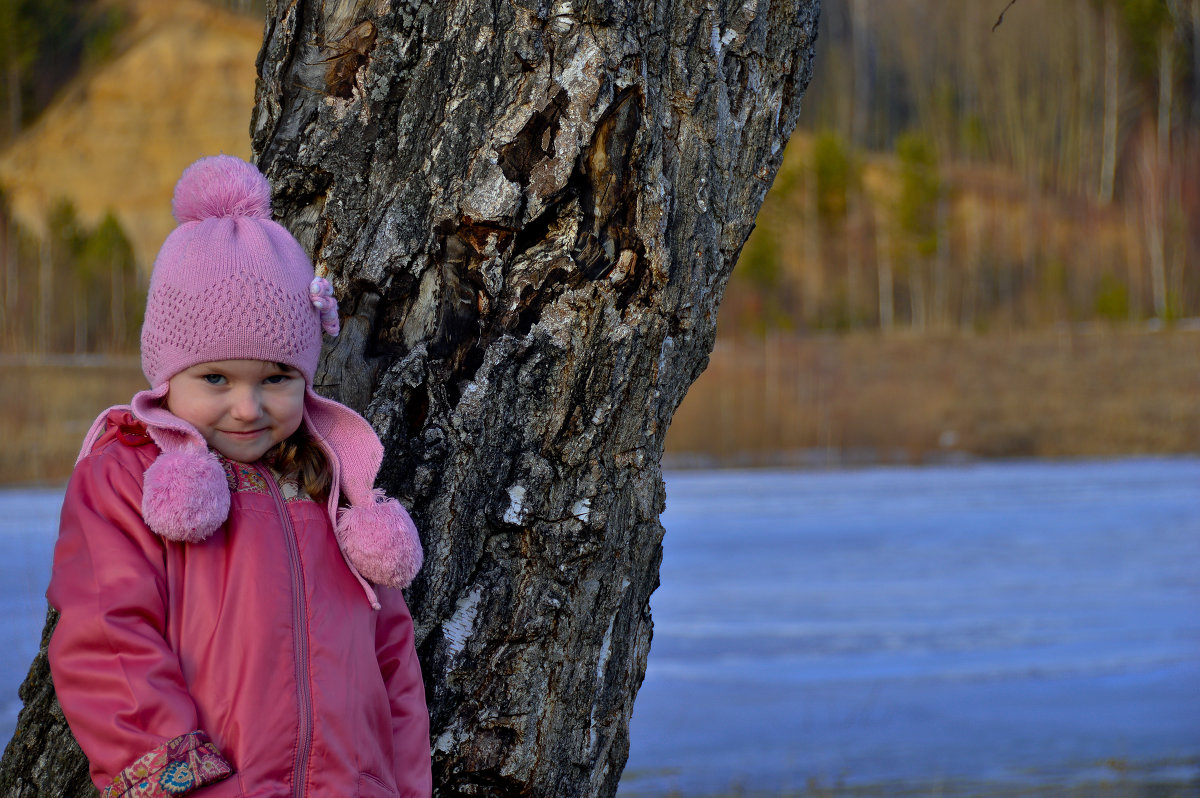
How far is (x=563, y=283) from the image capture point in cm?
187

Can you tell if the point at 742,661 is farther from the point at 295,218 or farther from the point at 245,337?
the point at 245,337

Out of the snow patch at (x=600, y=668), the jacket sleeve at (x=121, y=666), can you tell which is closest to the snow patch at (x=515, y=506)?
the snow patch at (x=600, y=668)

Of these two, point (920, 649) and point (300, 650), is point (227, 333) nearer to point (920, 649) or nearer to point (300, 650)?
point (300, 650)

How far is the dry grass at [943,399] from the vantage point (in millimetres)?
15930

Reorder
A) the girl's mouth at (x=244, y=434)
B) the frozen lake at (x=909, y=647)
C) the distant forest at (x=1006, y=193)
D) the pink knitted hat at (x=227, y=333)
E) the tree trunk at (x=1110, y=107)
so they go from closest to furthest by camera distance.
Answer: the pink knitted hat at (x=227, y=333) → the girl's mouth at (x=244, y=434) → the frozen lake at (x=909, y=647) → the distant forest at (x=1006, y=193) → the tree trunk at (x=1110, y=107)

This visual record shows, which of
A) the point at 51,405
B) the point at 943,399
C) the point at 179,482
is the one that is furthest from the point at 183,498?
the point at 943,399

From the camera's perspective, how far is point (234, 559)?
1.46m

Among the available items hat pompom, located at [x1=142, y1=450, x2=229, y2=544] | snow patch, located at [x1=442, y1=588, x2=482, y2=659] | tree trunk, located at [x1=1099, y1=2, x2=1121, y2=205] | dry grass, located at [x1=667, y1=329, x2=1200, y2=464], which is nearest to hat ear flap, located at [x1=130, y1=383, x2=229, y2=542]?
hat pompom, located at [x1=142, y1=450, x2=229, y2=544]

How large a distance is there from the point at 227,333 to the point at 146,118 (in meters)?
30.8

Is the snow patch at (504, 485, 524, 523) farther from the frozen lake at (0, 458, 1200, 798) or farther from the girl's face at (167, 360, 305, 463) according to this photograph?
the frozen lake at (0, 458, 1200, 798)

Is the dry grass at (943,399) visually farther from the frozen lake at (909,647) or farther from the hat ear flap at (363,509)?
the hat ear flap at (363,509)

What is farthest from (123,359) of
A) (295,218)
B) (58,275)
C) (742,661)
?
(295,218)

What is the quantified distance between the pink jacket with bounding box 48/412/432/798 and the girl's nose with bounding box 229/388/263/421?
0.27 ft

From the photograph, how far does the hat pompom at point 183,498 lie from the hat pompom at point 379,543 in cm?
18
